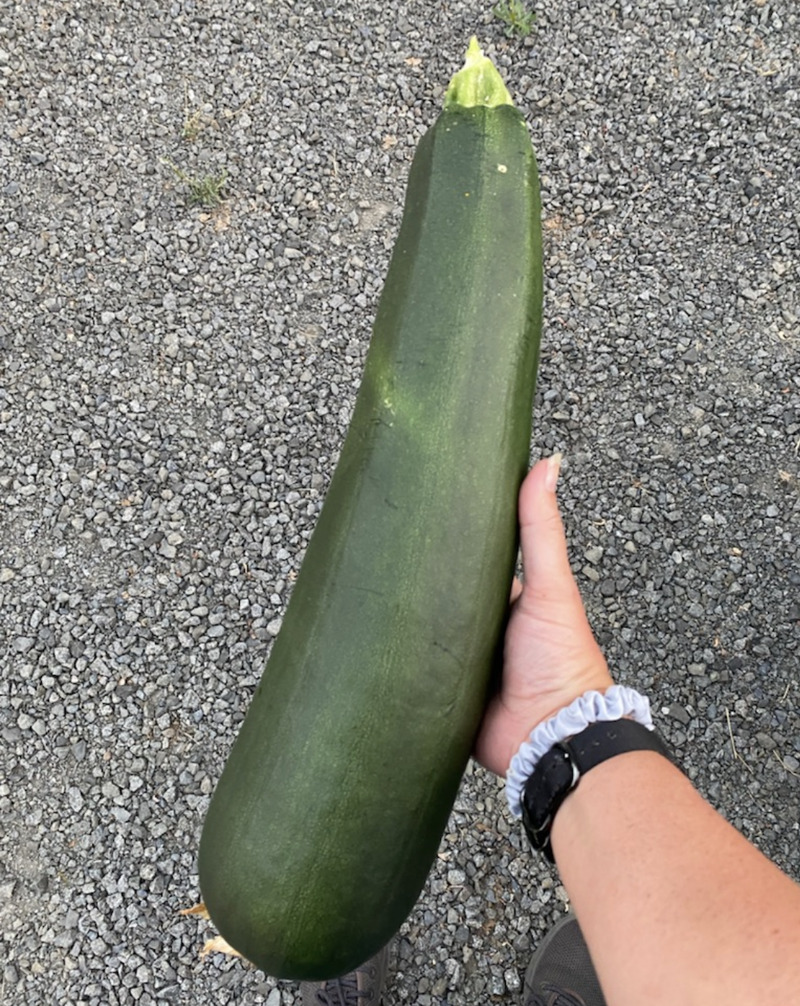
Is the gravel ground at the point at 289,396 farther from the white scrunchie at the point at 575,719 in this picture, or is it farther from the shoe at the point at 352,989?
the white scrunchie at the point at 575,719

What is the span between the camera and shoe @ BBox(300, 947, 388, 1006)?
268 centimetres

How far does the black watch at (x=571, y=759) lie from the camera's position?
6.05ft

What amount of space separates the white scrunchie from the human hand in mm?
146

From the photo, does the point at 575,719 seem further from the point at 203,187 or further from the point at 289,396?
the point at 203,187

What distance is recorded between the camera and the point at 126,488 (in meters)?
3.43

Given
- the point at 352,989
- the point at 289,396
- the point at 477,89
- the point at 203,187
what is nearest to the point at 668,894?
the point at 352,989

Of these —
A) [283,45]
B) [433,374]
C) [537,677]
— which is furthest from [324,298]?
[537,677]

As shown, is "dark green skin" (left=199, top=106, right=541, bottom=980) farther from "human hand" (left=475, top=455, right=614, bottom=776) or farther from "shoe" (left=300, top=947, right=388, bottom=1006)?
"shoe" (left=300, top=947, right=388, bottom=1006)

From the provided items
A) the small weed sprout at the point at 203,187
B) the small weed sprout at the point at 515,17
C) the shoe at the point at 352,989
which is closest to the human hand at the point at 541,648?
the shoe at the point at 352,989

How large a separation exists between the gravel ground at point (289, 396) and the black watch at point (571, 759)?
113 centimetres

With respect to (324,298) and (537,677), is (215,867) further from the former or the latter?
(324,298)

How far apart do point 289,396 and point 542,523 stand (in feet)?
5.91

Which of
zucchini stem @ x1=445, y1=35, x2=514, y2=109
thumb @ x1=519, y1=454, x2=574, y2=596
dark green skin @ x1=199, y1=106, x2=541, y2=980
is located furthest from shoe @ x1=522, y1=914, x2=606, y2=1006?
zucchini stem @ x1=445, y1=35, x2=514, y2=109

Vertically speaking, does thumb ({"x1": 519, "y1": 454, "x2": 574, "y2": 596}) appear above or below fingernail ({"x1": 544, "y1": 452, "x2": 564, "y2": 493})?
below
